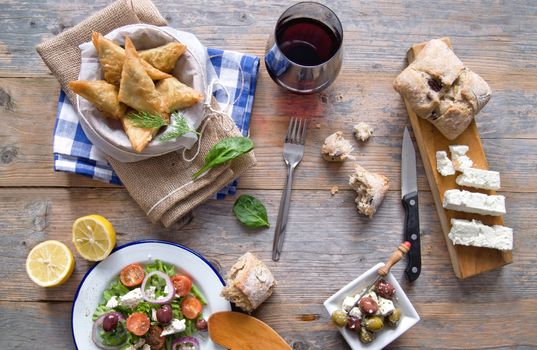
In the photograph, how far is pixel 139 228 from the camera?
2.24m

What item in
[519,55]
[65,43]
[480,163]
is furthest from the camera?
[519,55]

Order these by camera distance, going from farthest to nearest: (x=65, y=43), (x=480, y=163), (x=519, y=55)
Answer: (x=519, y=55) → (x=480, y=163) → (x=65, y=43)

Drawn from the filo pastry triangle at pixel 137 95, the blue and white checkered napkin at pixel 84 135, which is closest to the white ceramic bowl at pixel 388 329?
the blue and white checkered napkin at pixel 84 135

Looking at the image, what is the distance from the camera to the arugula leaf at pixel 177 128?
6.40ft

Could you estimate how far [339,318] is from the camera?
6.84 feet

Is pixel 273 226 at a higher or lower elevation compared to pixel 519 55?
lower

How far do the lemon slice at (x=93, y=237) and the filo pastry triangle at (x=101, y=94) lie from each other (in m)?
0.44

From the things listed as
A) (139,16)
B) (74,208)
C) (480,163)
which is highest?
(139,16)

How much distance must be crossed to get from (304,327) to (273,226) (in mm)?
457

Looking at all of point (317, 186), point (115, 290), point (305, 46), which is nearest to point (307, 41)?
point (305, 46)

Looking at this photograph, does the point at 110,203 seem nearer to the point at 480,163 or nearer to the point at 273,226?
the point at 273,226

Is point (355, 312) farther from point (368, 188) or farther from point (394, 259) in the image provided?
point (368, 188)

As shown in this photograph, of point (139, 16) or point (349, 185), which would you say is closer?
point (139, 16)

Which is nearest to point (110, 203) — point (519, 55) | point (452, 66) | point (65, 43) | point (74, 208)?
point (74, 208)
